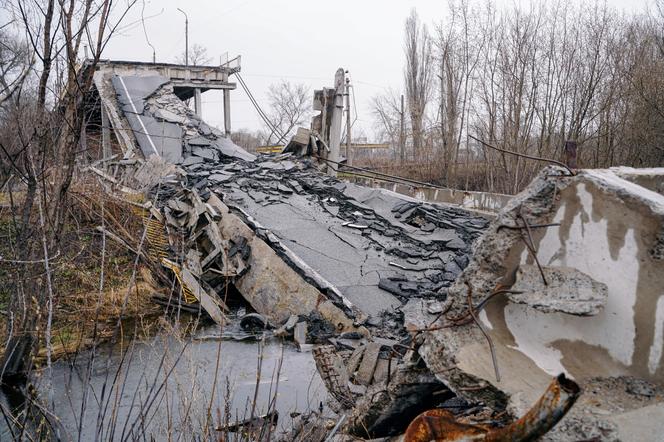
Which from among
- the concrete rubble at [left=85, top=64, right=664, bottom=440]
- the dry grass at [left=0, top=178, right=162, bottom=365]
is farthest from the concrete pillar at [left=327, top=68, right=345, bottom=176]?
the concrete rubble at [left=85, top=64, right=664, bottom=440]

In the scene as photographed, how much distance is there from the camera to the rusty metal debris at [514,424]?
1.10 m

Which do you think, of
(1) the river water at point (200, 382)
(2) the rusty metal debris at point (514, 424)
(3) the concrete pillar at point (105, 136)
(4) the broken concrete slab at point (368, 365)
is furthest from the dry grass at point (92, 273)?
(2) the rusty metal debris at point (514, 424)

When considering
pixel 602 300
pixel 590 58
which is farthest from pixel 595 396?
pixel 590 58

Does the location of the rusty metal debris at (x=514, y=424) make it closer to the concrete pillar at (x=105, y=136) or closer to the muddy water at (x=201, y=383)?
the muddy water at (x=201, y=383)

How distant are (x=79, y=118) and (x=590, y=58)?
12.3m

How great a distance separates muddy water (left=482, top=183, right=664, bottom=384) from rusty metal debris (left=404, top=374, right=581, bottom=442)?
0.34m

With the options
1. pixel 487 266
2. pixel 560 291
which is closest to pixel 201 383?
pixel 487 266

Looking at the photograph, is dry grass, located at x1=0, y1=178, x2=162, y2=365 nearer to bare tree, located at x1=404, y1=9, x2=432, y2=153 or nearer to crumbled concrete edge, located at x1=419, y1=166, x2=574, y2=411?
crumbled concrete edge, located at x1=419, y1=166, x2=574, y2=411

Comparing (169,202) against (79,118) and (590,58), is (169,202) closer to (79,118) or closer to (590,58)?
(79,118)

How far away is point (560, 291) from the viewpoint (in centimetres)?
167

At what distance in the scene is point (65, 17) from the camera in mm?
3805

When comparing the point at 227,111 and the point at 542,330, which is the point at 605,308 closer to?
the point at 542,330

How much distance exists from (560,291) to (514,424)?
1.82 feet

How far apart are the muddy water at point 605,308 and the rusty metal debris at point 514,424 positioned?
34cm
